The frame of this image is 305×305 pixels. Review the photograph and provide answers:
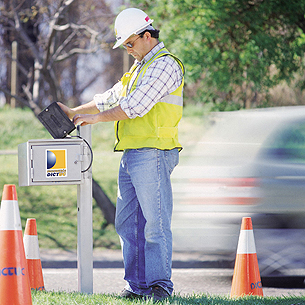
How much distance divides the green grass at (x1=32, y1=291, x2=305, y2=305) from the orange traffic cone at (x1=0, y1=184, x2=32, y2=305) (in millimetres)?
361

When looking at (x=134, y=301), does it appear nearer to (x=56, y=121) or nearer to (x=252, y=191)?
(x=56, y=121)

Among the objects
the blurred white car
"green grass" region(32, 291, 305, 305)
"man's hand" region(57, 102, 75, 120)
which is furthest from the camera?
the blurred white car

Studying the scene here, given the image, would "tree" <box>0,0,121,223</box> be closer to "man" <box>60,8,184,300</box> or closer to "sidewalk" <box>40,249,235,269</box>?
"sidewalk" <box>40,249,235,269</box>

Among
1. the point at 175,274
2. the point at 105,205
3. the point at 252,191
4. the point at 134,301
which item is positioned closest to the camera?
the point at 134,301

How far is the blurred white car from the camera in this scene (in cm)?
430

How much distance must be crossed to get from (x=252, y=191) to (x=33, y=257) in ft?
6.13

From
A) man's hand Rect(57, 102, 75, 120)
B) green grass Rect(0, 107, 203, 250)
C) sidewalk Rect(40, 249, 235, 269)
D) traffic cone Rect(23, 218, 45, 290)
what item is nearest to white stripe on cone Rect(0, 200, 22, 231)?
man's hand Rect(57, 102, 75, 120)

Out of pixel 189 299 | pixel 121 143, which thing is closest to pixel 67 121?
pixel 121 143

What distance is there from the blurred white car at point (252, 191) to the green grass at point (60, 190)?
2.51 m

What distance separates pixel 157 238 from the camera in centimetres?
343

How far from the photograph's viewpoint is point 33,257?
3846mm

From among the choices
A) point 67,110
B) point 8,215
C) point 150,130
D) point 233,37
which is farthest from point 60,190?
point 8,215

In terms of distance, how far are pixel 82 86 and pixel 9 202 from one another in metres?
25.4

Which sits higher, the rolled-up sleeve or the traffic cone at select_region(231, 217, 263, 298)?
the rolled-up sleeve
